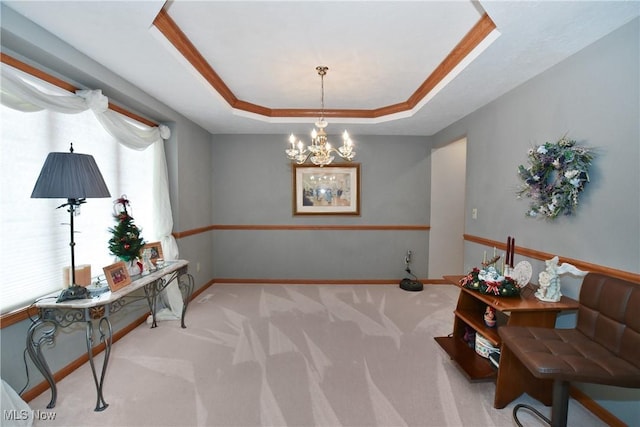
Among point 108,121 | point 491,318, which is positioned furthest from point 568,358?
point 108,121

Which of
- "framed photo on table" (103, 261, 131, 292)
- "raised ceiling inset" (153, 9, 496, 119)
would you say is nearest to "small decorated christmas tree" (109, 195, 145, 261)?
"framed photo on table" (103, 261, 131, 292)

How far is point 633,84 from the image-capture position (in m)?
1.59

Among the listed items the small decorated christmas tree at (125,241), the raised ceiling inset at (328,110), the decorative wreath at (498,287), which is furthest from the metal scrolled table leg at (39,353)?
the decorative wreath at (498,287)

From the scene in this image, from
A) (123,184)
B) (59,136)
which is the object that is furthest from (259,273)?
(59,136)

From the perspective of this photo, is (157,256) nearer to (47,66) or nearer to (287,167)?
(47,66)

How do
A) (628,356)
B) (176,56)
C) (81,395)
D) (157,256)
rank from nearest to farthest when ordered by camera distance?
(628,356) → (81,395) → (176,56) → (157,256)

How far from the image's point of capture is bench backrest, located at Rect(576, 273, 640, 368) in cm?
136

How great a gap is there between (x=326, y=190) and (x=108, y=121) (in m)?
2.90

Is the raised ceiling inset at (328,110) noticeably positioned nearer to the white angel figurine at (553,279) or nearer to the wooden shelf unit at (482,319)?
the white angel figurine at (553,279)

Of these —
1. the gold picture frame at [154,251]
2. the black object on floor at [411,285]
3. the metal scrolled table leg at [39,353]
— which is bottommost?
the black object on floor at [411,285]

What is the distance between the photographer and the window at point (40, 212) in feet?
5.71

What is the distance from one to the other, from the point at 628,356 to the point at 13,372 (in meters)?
3.68

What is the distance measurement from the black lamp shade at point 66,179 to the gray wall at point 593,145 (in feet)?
11.3

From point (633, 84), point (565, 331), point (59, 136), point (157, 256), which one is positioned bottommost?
point (565, 331)
